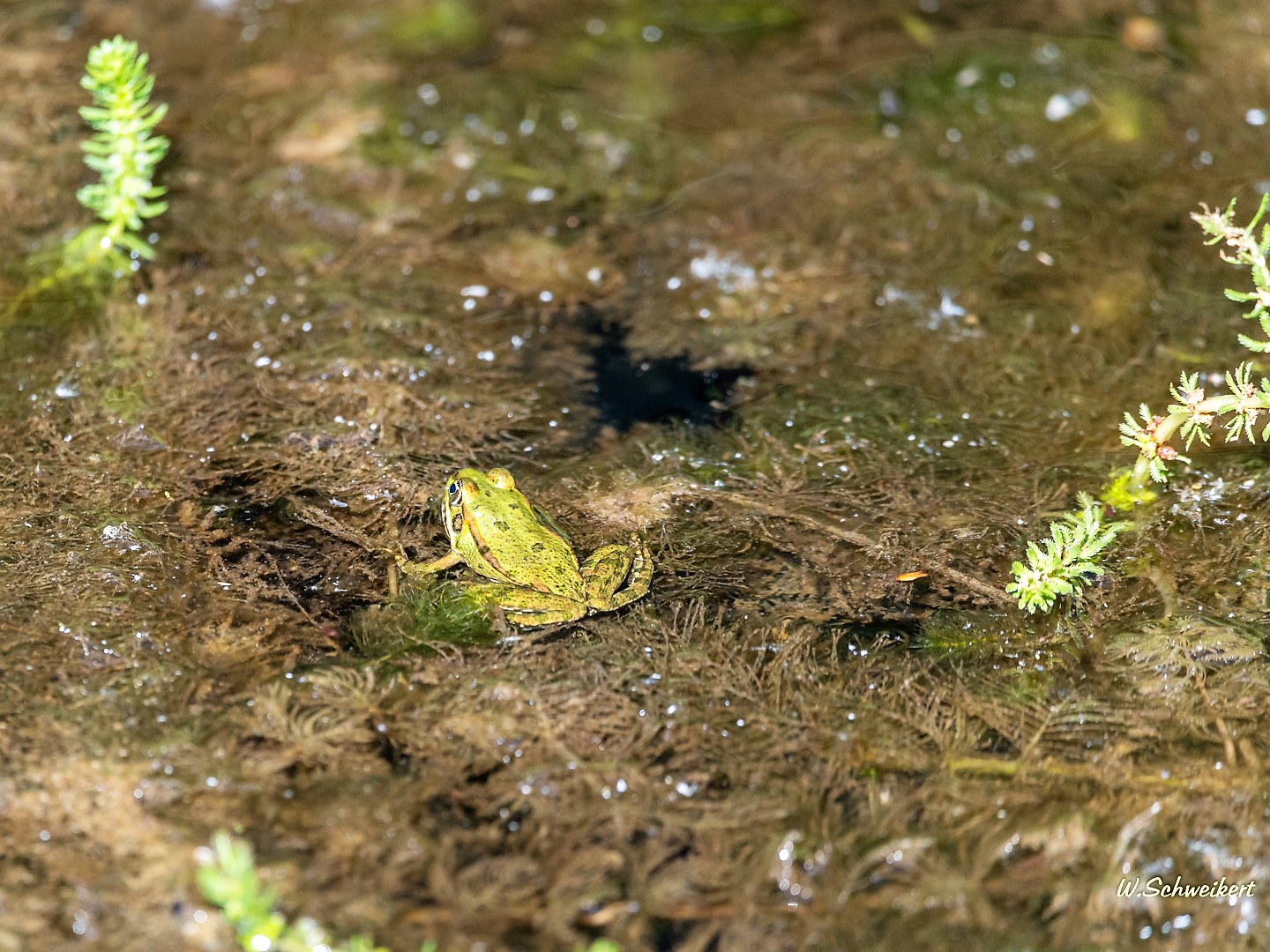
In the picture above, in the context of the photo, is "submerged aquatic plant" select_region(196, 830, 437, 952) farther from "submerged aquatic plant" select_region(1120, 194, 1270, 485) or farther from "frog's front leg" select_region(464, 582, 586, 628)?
"submerged aquatic plant" select_region(1120, 194, 1270, 485)

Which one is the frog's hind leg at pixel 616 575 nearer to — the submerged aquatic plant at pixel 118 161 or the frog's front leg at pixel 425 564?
the frog's front leg at pixel 425 564

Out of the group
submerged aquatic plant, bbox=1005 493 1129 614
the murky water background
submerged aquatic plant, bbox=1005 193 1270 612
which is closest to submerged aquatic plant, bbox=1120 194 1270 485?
submerged aquatic plant, bbox=1005 193 1270 612

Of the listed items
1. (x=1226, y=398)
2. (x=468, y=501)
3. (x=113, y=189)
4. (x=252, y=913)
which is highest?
(x=113, y=189)

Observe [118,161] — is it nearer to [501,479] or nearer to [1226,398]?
[501,479]

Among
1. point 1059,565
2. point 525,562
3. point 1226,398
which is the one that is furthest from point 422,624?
point 1226,398

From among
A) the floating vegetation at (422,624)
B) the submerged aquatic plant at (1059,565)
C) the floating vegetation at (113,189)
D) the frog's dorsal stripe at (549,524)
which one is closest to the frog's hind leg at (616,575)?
the frog's dorsal stripe at (549,524)
